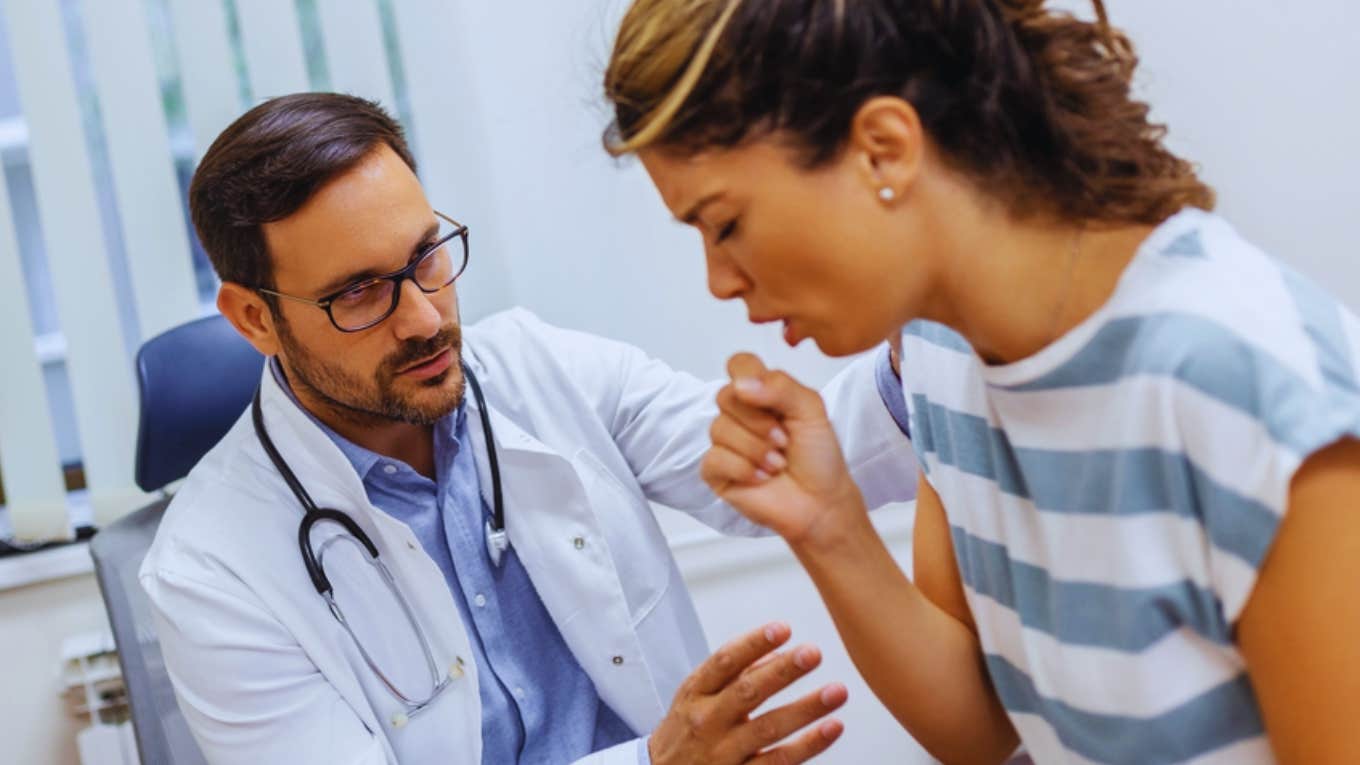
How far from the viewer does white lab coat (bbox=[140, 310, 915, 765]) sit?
4.47 ft

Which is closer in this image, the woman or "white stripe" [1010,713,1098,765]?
the woman

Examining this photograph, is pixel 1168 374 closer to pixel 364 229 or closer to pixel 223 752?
pixel 364 229

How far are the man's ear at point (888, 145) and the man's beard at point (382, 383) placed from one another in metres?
0.74

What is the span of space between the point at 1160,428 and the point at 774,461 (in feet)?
0.98

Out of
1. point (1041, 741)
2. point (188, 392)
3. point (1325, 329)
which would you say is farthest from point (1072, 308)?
→ point (188, 392)

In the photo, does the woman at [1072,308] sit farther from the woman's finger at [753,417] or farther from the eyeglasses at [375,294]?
the eyeglasses at [375,294]

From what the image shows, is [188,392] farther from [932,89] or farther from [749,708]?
[932,89]

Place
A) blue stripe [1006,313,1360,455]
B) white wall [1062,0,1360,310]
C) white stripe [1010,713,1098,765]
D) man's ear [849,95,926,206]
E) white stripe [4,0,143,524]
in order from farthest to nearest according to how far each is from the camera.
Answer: white wall [1062,0,1360,310], white stripe [4,0,143,524], white stripe [1010,713,1098,765], man's ear [849,95,926,206], blue stripe [1006,313,1360,455]

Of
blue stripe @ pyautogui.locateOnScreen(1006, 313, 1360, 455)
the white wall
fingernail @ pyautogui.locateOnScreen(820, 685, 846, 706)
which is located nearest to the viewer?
blue stripe @ pyautogui.locateOnScreen(1006, 313, 1360, 455)

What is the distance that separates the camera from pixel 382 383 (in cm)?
143

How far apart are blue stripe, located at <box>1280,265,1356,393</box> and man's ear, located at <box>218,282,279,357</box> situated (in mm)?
1105

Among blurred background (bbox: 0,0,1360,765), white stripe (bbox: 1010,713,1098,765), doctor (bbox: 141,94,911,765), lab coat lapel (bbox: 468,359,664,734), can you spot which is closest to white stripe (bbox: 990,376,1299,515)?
white stripe (bbox: 1010,713,1098,765)

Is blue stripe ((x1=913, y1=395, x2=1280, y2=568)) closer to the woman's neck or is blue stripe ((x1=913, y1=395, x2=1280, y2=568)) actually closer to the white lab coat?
the woman's neck

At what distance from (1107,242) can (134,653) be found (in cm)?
114
